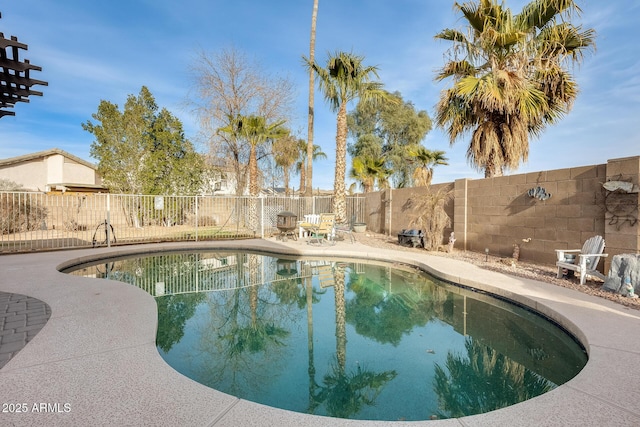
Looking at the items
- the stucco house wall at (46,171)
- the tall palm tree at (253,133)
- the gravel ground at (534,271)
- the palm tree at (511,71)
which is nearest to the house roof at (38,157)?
the stucco house wall at (46,171)

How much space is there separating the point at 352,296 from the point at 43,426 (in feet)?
15.1

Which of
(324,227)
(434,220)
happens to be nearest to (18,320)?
(324,227)

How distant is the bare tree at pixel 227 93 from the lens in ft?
54.5

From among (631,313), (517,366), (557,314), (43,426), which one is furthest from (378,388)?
(631,313)

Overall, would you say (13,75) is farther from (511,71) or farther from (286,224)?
(511,71)

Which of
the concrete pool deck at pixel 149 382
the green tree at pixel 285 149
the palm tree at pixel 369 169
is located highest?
the green tree at pixel 285 149

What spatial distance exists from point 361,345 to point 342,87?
11.2 m

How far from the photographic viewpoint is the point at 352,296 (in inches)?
230

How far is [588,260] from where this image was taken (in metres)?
5.78

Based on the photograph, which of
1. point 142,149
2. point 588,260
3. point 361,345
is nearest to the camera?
point 361,345

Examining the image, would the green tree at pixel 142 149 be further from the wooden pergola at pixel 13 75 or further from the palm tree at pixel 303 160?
the palm tree at pixel 303 160

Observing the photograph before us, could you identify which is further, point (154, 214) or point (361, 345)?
point (154, 214)

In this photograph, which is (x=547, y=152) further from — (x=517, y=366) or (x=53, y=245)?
(x=53, y=245)

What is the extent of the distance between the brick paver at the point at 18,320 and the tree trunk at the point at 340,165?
1047 cm
